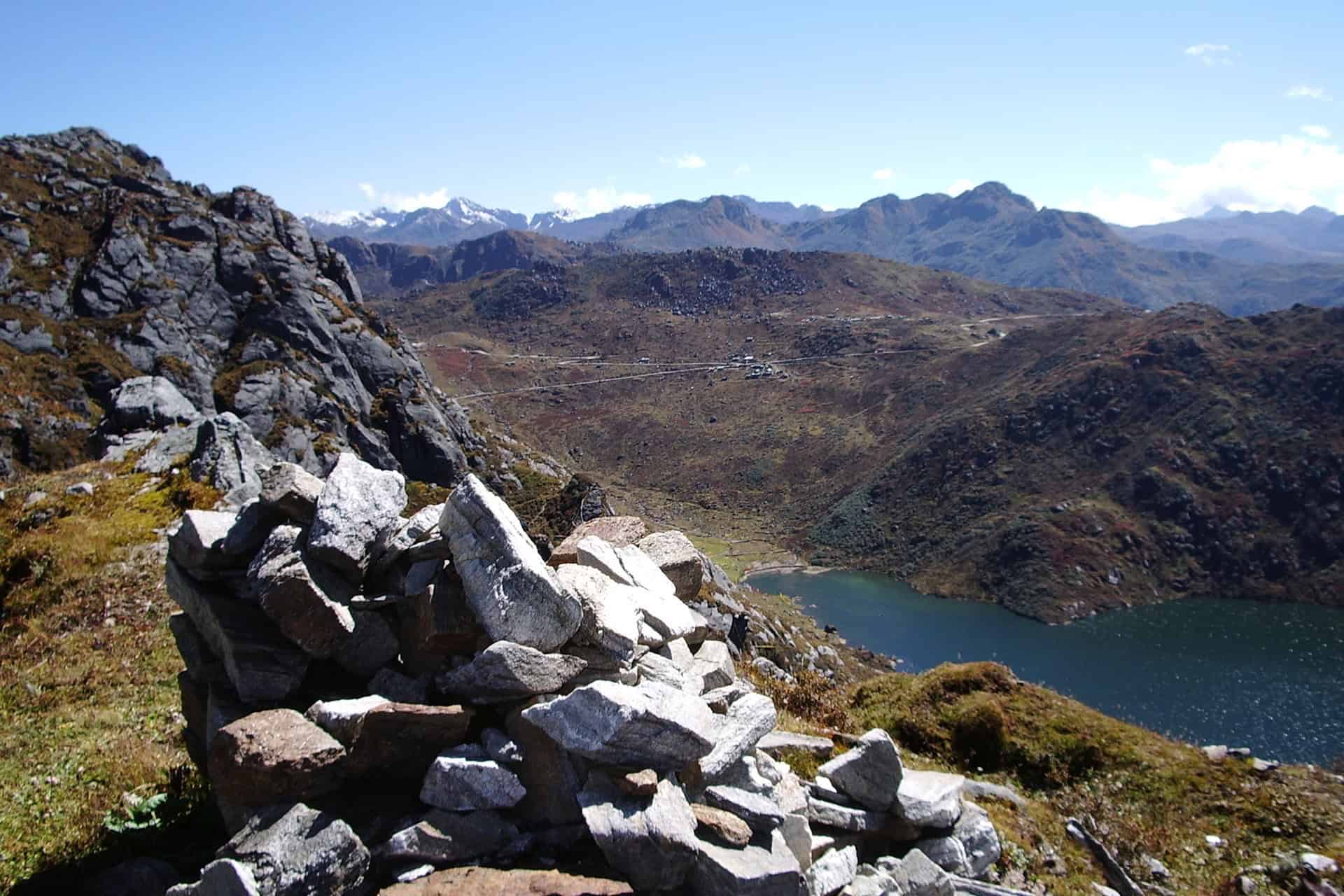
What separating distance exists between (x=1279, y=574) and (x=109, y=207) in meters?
190

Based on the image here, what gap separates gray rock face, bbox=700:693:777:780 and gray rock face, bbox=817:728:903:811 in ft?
4.33

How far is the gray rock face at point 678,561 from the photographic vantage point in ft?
43.4

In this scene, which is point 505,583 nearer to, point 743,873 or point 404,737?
point 404,737

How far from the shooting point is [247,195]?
107 meters

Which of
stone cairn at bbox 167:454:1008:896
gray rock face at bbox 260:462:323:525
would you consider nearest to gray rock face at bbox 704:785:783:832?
stone cairn at bbox 167:454:1008:896

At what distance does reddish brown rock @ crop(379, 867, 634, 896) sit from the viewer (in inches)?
250

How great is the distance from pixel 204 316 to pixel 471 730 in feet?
296

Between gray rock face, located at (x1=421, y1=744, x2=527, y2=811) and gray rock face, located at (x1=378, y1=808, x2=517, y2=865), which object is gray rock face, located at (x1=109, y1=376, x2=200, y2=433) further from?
gray rock face, located at (x1=378, y1=808, x2=517, y2=865)

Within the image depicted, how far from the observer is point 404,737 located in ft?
24.7

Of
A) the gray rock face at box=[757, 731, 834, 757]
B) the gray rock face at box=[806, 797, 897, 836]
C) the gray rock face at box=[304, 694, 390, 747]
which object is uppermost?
the gray rock face at box=[304, 694, 390, 747]

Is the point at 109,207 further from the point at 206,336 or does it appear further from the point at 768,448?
the point at 768,448

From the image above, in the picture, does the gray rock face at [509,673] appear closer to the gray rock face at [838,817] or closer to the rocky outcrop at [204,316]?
the gray rock face at [838,817]

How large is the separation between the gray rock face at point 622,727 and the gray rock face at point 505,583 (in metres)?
0.89

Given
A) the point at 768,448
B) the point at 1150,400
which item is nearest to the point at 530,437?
the point at 768,448
